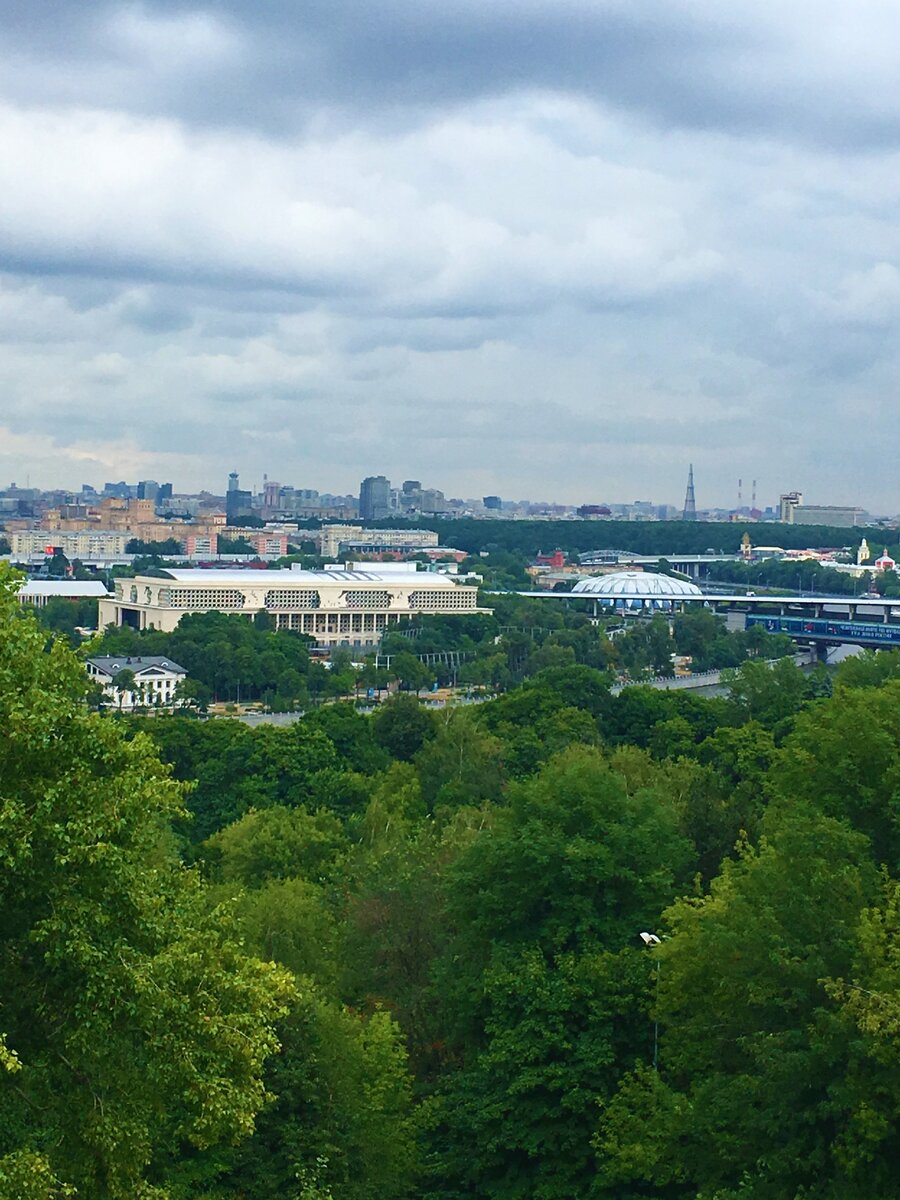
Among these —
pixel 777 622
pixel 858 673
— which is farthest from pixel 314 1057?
pixel 777 622

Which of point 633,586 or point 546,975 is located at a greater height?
point 546,975

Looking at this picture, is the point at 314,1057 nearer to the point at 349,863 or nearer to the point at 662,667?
the point at 349,863

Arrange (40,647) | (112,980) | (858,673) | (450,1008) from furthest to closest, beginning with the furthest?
1. (858,673)
2. (450,1008)
3. (40,647)
4. (112,980)

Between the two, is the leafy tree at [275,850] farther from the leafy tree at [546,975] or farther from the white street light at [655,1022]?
the white street light at [655,1022]

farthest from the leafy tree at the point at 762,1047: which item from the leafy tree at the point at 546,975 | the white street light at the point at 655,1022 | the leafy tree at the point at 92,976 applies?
the leafy tree at the point at 92,976

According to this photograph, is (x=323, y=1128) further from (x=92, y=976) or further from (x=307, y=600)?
(x=307, y=600)

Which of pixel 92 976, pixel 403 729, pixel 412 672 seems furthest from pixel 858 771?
pixel 412 672
